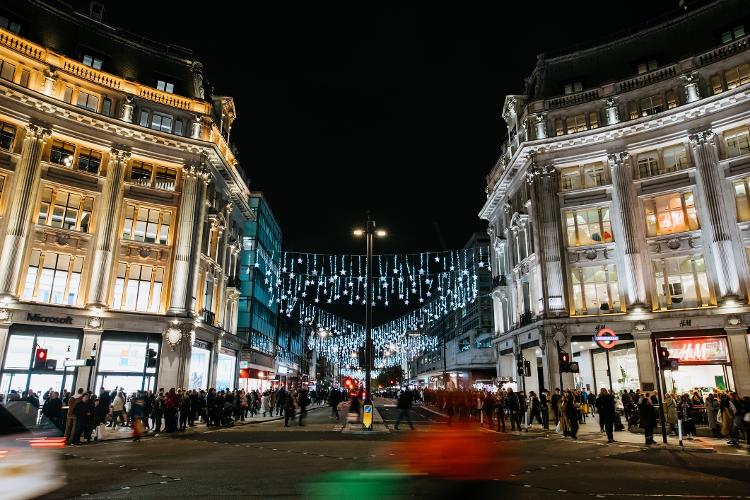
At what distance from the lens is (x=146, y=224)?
33219mm

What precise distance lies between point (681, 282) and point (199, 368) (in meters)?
31.4

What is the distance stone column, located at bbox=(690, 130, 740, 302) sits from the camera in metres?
27.9

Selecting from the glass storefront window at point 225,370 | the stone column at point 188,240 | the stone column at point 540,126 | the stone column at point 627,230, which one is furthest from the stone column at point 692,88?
the glass storefront window at point 225,370

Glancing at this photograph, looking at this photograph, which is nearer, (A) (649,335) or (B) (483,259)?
(A) (649,335)

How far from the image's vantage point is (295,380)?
78938 mm

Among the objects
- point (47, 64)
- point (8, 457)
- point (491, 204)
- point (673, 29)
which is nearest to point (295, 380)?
point (491, 204)

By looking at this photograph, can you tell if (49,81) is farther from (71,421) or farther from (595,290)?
(595,290)

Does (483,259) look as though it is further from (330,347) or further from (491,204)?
(330,347)

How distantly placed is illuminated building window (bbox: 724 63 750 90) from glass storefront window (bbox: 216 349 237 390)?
3820cm

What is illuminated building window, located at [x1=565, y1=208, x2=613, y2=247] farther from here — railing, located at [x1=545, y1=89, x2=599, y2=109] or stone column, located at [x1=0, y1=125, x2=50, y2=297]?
stone column, located at [x1=0, y1=125, x2=50, y2=297]

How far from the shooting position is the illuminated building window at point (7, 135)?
28312 millimetres

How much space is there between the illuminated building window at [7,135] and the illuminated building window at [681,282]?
127 ft

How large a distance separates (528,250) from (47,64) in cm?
3305

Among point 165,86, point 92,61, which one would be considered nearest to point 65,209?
point 92,61
